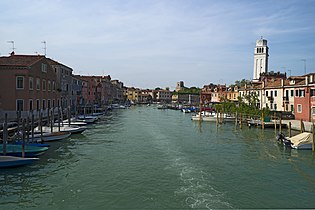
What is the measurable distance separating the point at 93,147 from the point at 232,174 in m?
10.2

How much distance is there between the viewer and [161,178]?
43.1 ft

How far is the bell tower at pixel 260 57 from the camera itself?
70.2 meters

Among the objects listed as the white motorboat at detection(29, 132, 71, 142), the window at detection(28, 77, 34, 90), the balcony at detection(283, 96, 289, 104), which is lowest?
the white motorboat at detection(29, 132, 71, 142)

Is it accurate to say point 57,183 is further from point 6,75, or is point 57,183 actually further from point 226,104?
point 226,104

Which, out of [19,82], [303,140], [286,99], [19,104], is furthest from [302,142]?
[19,82]

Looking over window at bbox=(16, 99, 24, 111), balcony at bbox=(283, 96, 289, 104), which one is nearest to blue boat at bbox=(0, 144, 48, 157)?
window at bbox=(16, 99, 24, 111)

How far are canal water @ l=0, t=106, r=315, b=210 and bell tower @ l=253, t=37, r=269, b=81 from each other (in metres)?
53.1

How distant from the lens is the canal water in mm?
10516

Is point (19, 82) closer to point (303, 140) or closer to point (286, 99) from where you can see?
point (303, 140)

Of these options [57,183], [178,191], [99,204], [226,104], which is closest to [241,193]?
[178,191]

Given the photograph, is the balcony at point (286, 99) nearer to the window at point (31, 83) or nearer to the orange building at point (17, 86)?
the orange building at point (17, 86)

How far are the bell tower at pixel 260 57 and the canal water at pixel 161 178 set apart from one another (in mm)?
53149

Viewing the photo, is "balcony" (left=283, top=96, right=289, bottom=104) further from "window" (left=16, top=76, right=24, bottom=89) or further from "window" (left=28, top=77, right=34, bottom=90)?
"window" (left=16, top=76, right=24, bottom=89)

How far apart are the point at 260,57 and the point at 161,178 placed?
64641 millimetres
